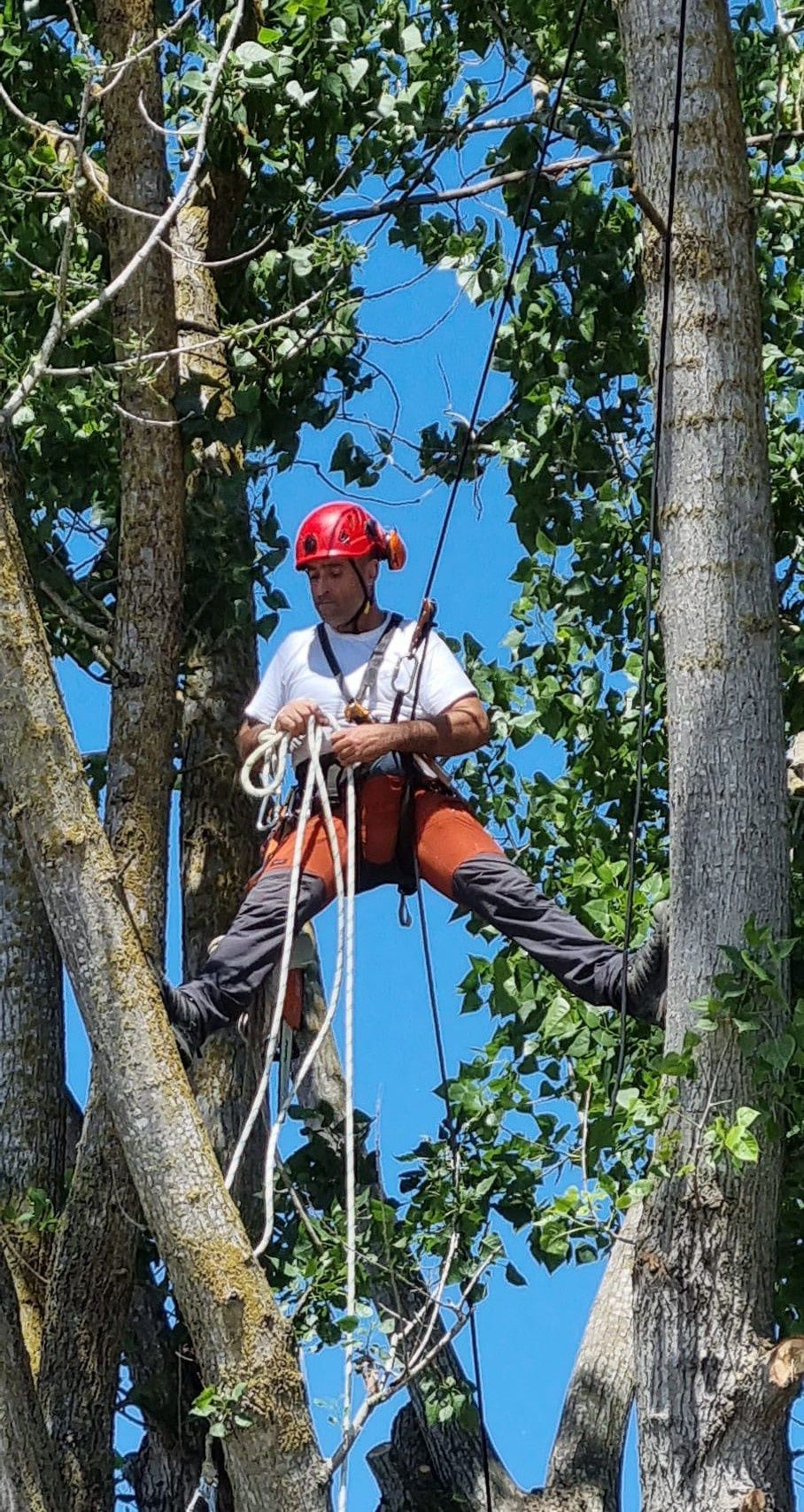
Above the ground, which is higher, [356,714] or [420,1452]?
[356,714]

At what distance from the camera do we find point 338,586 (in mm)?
5293

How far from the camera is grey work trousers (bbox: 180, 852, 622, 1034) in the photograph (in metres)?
4.89

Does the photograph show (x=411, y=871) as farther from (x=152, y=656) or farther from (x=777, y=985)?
(x=777, y=985)

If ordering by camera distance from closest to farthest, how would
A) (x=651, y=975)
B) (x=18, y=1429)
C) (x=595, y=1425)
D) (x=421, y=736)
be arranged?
(x=18, y=1429) < (x=651, y=975) < (x=421, y=736) < (x=595, y=1425)

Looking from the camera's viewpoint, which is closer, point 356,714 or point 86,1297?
point 356,714

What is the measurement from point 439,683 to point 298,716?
0.36 m

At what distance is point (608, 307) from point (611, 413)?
303 mm

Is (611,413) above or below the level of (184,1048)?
above

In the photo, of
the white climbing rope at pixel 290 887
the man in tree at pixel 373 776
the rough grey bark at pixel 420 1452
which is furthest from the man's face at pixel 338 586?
the rough grey bark at pixel 420 1452

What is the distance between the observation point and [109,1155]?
525cm

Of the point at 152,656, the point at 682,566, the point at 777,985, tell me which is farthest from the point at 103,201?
the point at 777,985

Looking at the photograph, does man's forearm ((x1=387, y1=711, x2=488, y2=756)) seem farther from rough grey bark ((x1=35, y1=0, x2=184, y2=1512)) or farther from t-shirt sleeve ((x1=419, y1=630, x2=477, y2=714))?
rough grey bark ((x1=35, y1=0, x2=184, y2=1512))

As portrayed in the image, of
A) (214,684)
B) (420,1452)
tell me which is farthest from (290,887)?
(420,1452)

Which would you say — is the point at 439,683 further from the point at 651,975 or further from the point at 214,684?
the point at 214,684
